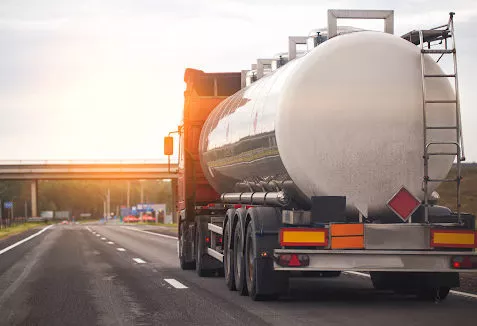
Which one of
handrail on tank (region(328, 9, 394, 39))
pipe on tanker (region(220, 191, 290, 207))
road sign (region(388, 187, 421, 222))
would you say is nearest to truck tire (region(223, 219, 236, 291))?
pipe on tanker (region(220, 191, 290, 207))

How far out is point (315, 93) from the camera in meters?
11.9

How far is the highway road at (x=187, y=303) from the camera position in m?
10.7

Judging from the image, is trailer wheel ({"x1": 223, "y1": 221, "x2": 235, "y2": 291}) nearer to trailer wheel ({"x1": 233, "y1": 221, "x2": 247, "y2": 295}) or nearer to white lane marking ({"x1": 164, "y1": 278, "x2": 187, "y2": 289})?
trailer wheel ({"x1": 233, "y1": 221, "x2": 247, "y2": 295})

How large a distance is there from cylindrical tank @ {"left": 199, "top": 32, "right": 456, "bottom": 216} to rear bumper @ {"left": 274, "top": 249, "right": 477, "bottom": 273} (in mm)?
672

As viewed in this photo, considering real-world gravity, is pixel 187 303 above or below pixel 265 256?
below

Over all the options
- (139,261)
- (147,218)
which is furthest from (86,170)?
(139,261)

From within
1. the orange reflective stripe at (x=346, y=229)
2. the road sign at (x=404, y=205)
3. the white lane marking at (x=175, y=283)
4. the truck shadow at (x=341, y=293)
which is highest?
the road sign at (x=404, y=205)

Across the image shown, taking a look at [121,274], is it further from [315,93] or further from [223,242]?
[315,93]

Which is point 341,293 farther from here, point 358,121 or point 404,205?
point 358,121

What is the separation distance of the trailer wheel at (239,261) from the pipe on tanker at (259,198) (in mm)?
449

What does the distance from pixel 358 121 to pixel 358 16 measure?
1.61m

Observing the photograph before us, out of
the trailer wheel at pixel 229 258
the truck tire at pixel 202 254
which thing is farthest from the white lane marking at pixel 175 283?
the truck tire at pixel 202 254

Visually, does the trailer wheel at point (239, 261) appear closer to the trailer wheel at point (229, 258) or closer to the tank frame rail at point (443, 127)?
the trailer wheel at point (229, 258)

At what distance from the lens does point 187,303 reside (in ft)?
40.8
